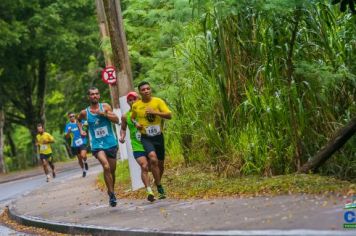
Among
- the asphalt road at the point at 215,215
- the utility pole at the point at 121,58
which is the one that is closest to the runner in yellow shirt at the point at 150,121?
the asphalt road at the point at 215,215

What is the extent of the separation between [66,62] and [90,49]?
220cm

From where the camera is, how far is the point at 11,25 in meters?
30.3

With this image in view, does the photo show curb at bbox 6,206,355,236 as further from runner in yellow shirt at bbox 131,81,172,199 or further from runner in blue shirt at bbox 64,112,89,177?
runner in blue shirt at bbox 64,112,89,177

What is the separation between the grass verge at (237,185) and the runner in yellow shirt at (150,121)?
2.81 ft

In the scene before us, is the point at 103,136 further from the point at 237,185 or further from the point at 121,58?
the point at 121,58

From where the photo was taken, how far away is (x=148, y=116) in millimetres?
10750

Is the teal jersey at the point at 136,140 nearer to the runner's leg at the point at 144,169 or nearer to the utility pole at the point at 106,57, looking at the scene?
the runner's leg at the point at 144,169

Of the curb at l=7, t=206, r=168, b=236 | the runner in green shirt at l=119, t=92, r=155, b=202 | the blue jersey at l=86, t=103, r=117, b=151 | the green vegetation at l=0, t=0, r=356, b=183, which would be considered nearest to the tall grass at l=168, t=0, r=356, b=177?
the green vegetation at l=0, t=0, r=356, b=183

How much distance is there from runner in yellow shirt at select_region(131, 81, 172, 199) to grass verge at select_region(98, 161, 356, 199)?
858 millimetres

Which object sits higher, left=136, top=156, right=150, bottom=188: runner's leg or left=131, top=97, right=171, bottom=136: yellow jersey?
left=131, top=97, right=171, bottom=136: yellow jersey

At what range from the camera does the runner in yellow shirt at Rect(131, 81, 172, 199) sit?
10.7 m

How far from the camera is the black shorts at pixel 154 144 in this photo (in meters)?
10.7

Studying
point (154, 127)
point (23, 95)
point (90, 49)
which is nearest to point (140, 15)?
point (154, 127)

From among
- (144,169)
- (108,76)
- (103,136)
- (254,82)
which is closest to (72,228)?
(144,169)
